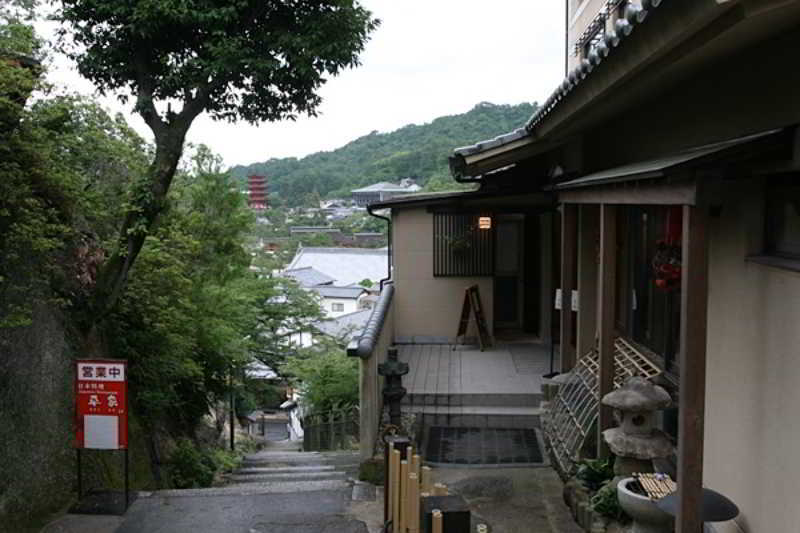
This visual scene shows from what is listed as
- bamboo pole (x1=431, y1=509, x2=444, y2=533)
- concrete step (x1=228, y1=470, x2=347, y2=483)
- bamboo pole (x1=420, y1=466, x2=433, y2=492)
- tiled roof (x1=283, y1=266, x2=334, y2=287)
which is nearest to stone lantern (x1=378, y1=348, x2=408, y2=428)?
concrete step (x1=228, y1=470, x2=347, y2=483)

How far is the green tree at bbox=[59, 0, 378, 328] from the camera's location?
8.32 metres

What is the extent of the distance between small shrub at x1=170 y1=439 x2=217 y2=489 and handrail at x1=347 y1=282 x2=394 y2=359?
3.74m

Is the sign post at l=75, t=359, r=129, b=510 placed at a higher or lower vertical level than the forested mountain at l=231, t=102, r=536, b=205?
lower

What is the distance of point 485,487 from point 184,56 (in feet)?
21.3

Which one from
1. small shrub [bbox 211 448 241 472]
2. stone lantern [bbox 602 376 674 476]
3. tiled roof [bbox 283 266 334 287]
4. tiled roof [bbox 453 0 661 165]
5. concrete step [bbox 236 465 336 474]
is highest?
tiled roof [bbox 453 0 661 165]

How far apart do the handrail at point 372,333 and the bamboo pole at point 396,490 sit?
6.30 ft

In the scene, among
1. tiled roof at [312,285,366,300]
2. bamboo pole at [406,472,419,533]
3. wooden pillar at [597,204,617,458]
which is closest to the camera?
bamboo pole at [406,472,419,533]

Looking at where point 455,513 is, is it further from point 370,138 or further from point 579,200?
point 370,138

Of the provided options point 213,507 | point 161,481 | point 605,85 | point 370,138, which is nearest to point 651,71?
point 605,85

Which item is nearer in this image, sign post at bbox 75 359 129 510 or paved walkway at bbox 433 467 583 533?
paved walkway at bbox 433 467 583 533

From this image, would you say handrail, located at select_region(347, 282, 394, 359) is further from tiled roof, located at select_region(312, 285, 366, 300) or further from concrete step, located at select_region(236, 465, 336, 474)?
tiled roof, located at select_region(312, 285, 366, 300)

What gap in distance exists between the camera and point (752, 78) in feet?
13.1

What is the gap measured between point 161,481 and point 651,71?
27.5 feet

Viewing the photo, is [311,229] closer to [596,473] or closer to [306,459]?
[306,459]
